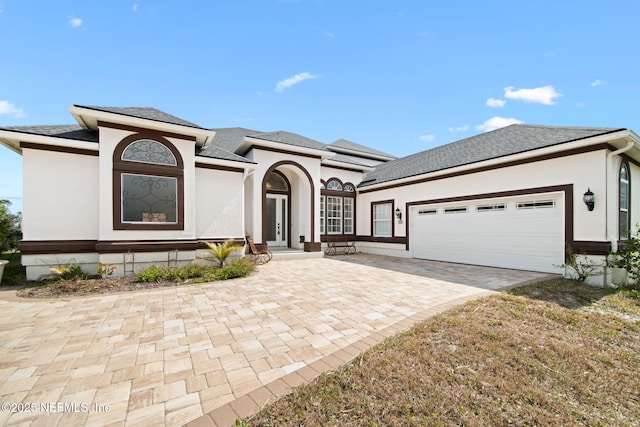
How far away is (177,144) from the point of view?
7.82 metres

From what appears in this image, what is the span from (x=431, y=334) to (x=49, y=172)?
9.73 meters

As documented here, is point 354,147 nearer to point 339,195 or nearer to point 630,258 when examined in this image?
point 339,195

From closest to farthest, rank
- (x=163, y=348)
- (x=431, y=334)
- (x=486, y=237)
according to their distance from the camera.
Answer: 1. (x=163, y=348)
2. (x=431, y=334)
3. (x=486, y=237)

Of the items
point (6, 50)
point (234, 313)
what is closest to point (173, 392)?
point (234, 313)

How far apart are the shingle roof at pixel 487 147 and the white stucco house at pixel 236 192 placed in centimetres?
8

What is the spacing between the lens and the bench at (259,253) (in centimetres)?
975

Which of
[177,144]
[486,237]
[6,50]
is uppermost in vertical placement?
[6,50]

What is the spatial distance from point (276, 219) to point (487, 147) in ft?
31.5

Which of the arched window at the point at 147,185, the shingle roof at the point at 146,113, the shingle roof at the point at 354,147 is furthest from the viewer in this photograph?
the shingle roof at the point at 354,147

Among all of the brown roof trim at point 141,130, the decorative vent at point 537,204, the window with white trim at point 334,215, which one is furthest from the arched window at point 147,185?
the decorative vent at point 537,204

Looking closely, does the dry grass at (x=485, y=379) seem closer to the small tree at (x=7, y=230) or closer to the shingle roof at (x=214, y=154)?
the shingle roof at (x=214, y=154)

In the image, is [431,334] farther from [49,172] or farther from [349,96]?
[349,96]

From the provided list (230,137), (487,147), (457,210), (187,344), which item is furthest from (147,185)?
(487,147)

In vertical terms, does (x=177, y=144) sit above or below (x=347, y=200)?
above
